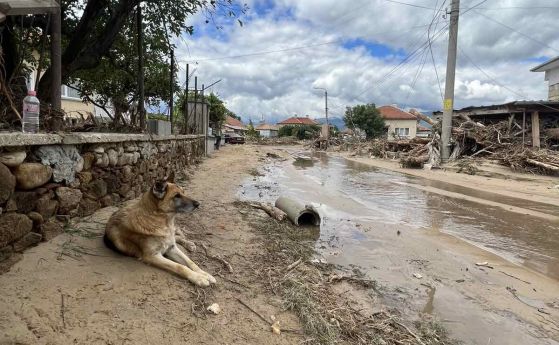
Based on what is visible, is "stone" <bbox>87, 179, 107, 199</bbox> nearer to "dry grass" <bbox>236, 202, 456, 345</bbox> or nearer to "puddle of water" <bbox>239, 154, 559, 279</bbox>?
"dry grass" <bbox>236, 202, 456, 345</bbox>

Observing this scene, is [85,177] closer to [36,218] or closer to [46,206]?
[46,206]

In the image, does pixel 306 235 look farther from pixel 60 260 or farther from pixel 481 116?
pixel 481 116

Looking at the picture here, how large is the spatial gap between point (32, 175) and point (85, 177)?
1.23 metres

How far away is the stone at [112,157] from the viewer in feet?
19.6

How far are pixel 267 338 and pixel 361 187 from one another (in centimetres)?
1274

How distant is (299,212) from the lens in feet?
27.1

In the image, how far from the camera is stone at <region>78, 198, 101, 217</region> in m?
5.11

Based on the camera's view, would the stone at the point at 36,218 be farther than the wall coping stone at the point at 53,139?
Yes

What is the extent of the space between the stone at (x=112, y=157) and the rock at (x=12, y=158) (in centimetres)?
213

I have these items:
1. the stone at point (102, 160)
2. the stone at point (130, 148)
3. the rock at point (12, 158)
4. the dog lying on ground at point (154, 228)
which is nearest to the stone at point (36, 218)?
the rock at point (12, 158)

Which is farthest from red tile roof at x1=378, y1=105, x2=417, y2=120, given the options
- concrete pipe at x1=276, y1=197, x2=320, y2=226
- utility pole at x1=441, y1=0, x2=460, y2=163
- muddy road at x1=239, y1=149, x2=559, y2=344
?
concrete pipe at x1=276, y1=197, x2=320, y2=226

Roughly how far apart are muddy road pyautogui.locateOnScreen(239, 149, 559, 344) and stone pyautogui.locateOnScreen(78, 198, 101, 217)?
11.3ft

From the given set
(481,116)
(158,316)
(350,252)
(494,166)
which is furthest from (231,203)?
(481,116)

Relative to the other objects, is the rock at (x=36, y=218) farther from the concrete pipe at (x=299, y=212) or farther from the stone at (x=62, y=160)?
the concrete pipe at (x=299, y=212)
